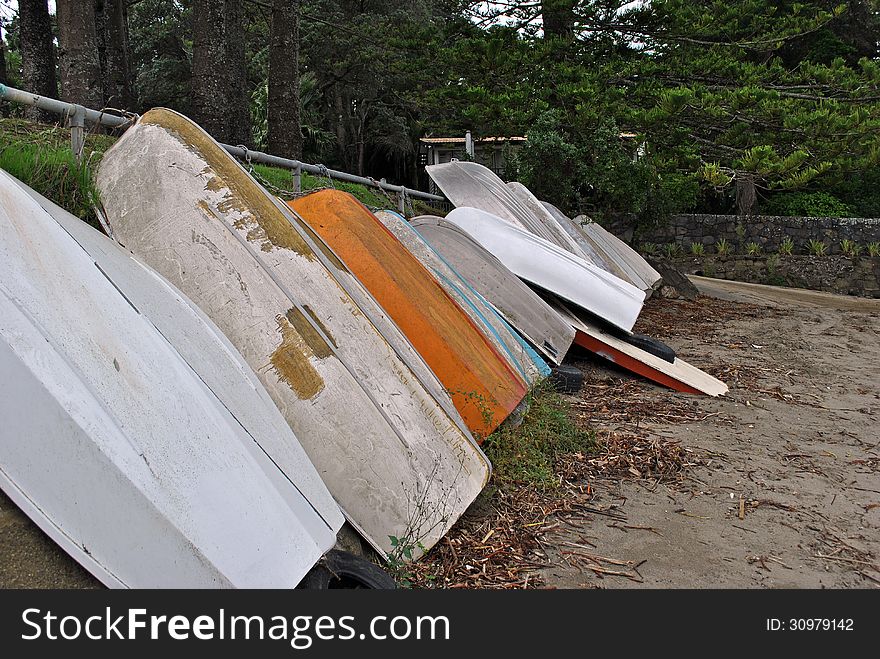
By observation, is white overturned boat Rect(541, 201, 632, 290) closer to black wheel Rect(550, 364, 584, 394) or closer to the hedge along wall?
black wheel Rect(550, 364, 584, 394)

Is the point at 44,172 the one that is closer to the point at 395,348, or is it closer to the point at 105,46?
the point at 395,348

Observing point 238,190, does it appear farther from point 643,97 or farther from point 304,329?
point 643,97

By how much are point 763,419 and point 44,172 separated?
4.21 m

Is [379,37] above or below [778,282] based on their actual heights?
above

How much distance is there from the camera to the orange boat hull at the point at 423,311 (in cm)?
332

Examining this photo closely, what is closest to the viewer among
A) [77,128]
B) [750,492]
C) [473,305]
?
[77,128]

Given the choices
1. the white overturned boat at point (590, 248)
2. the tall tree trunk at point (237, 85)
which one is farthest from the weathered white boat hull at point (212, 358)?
the tall tree trunk at point (237, 85)

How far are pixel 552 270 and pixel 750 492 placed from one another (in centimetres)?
262

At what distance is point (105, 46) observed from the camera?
37.8ft

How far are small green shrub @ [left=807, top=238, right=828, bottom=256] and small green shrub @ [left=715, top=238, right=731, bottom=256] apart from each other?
148 centimetres

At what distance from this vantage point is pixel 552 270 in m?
5.57

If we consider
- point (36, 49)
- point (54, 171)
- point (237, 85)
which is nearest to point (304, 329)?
point (54, 171)

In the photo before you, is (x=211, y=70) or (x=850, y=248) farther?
(x=850, y=248)
